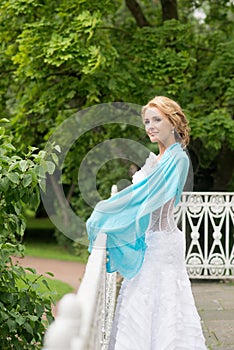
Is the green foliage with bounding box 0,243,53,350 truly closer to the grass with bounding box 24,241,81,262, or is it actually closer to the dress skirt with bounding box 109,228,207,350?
the dress skirt with bounding box 109,228,207,350

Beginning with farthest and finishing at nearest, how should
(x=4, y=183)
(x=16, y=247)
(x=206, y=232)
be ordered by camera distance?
(x=206, y=232)
(x=16, y=247)
(x=4, y=183)

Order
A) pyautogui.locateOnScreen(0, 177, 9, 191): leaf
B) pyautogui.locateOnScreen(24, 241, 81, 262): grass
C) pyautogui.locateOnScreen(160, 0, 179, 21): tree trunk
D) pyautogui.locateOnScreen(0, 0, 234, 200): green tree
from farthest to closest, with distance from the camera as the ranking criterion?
pyautogui.locateOnScreen(24, 241, 81, 262): grass, pyautogui.locateOnScreen(160, 0, 179, 21): tree trunk, pyautogui.locateOnScreen(0, 0, 234, 200): green tree, pyautogui.locateOnScreen(0, 177, 9, 191): leaf

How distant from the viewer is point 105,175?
15.9 meters

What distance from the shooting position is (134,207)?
386 centimetres

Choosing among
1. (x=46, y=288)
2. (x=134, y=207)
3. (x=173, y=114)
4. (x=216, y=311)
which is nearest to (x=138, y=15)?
(x=46, y=288)

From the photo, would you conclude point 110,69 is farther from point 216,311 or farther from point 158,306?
point 158,306

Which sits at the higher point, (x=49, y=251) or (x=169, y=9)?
(x=169, y=9)

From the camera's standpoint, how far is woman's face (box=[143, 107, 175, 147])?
13.1ft

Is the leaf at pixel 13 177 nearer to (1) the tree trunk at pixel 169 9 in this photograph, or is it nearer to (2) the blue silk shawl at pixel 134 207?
(2) the blue silk shawl at pixel 134 207

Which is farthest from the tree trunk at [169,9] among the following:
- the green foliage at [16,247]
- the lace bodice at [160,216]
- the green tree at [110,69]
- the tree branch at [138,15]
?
the lace bodice at [160,216]

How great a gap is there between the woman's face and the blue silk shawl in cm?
14

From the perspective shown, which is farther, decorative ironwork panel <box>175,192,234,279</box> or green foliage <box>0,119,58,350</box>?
decorative ironwork panel <box>175,192,234,279</box>

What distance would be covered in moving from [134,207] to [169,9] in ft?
24.9

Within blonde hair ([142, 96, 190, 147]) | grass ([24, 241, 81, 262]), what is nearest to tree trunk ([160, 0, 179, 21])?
blonde hair ([142, 96, 190, 147])
